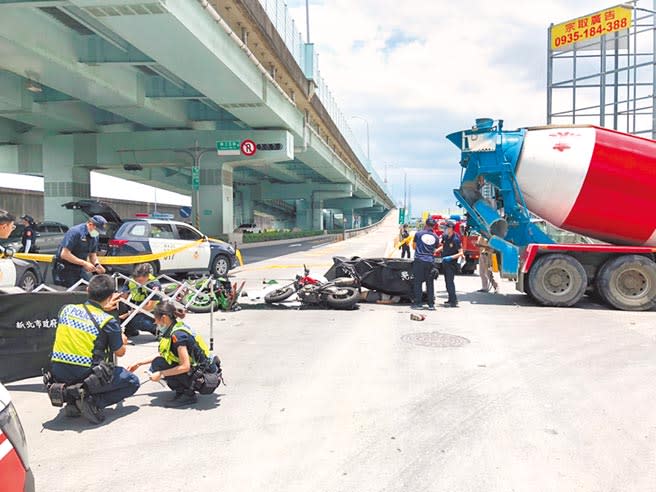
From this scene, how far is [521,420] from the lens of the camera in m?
4.24

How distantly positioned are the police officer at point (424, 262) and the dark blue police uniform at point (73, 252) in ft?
18.2

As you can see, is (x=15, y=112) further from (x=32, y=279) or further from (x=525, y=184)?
(x=525, y=184)

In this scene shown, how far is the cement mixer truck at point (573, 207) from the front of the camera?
940 centimetres

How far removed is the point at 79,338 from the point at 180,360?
0.84 metres

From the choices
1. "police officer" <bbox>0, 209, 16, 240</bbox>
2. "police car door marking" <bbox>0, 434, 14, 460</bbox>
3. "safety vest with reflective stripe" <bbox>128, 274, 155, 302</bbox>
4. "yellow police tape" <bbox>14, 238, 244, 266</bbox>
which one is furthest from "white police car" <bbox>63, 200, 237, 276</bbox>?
"police car door marking" <bbox>0, 434, 14, 460</bbox>

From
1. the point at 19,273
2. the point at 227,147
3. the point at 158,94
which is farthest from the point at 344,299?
the point at 227,147

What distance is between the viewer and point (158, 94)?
69.3 ft

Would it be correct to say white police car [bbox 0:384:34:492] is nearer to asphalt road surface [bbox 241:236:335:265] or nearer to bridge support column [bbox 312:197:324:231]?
asphalt road surface [bbox 241:236:335:265]

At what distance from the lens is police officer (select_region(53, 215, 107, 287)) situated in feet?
22.3

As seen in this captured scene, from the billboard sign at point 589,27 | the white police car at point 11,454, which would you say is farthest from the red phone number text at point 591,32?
the white police car at point 11,454

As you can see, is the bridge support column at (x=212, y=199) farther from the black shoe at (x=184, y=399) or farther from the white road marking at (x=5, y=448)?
the white road marking at (x=5, y=448)

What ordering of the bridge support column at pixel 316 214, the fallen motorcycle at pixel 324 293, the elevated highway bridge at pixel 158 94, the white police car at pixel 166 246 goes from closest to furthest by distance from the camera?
1. the fallen motorcycle at pixel 324 293
2. the white police car at pixel 166 246
3. the elevated highway bridge at pixel 158 94
4. the bridge support column at pixel 316 214

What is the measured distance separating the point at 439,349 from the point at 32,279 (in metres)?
8.41

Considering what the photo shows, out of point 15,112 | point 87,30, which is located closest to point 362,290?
point 87,30
